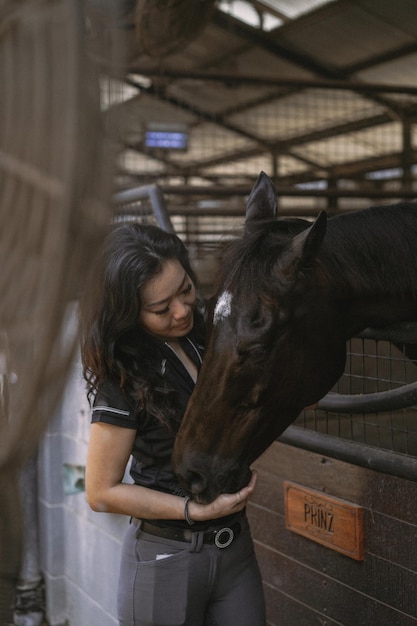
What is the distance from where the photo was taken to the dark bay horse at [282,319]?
156 cm

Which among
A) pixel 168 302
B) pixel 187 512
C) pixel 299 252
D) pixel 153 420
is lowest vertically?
pixel 187 512

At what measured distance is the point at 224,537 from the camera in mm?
1665

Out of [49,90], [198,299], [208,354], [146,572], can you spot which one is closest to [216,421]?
[208,354]

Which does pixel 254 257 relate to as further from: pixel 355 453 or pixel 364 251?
pixel 355 453

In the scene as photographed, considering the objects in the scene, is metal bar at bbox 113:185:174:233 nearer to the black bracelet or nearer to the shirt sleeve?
the shirt sleeve

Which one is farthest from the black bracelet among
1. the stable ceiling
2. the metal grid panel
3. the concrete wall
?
the stable ceiling

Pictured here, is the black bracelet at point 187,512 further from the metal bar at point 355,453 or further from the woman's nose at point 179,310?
the metal bar at point 355,453

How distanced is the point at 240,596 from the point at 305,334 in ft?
1.99

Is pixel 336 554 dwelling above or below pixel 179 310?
below

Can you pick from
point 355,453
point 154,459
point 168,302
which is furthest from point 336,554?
point 168,302

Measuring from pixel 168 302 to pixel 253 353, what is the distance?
0.23 meters

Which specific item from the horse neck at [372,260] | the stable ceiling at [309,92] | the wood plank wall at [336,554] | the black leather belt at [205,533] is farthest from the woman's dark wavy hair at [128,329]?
the stable ceiling at [309,92]

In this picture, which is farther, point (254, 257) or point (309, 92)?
point (309, 92)

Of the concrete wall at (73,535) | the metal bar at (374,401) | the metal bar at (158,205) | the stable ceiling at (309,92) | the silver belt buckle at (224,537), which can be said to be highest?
the stable ceiling at (309,92)
